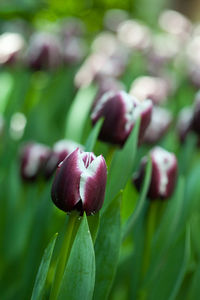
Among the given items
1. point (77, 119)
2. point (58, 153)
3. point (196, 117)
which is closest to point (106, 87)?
point (77, 119)

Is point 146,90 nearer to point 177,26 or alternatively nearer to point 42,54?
point 42,54

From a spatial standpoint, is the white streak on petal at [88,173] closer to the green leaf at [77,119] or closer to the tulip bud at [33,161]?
the tulip bud at [33,161]

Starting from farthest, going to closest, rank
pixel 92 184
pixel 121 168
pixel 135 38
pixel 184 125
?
1. pixel 135 38
2. pixel 184 125
3. pixel 121 168
4. pixel 92 184

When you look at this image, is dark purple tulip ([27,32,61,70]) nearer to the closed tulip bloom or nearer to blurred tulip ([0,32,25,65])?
blurred tulip ([0,32,25,65])

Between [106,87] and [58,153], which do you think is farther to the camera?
[106,87]

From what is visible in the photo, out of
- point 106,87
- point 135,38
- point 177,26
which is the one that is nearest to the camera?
point 106,87

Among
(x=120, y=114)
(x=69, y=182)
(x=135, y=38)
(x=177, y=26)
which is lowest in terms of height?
(x=69, y=182)

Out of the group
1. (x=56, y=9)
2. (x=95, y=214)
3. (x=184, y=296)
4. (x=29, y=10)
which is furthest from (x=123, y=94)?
(x=56, y=9)

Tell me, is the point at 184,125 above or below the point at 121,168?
above
